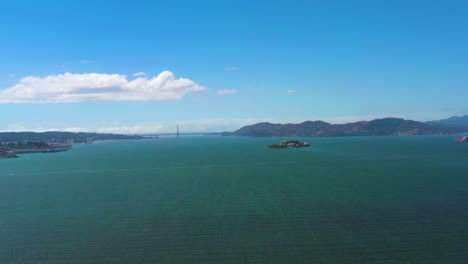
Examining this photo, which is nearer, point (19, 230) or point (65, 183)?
point (19, 230)

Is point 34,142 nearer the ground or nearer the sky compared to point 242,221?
nearer the sky

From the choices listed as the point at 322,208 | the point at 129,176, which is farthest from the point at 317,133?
the point at 322,208

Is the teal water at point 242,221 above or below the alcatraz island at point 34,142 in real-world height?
below

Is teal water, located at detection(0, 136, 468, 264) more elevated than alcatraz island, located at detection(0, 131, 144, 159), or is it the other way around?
alcatraz island, located at detection(0, 131, 144, 159)

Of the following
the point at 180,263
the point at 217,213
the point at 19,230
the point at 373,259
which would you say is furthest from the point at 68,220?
the point at 373,259

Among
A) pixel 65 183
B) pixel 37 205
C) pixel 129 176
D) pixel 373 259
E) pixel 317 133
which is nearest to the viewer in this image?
pixel 373 259

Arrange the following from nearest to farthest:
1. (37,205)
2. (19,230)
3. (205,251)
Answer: (205,251), (19,230), (37,205)

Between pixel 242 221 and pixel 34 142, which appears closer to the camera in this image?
pixel 242 221

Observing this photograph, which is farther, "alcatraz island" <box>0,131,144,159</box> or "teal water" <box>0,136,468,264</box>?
"alcatraz island" <box>0,131,144,159</box>

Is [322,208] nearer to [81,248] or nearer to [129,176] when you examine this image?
[81,248]

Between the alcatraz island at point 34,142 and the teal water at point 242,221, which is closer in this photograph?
the teal water at point 242,221
